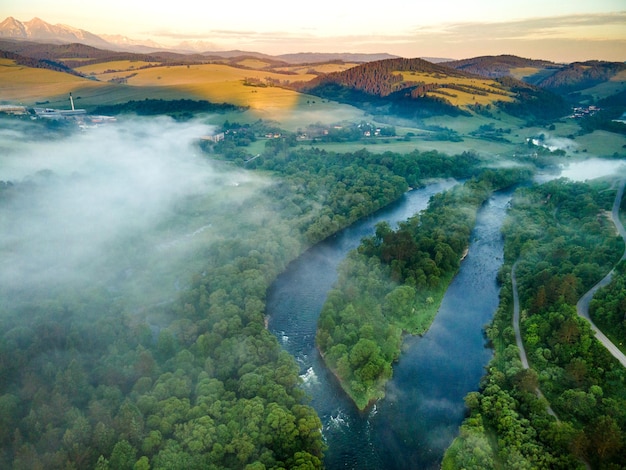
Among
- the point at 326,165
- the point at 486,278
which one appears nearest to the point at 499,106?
the point at 326,165

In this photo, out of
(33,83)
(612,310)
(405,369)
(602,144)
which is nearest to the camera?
(405,369)

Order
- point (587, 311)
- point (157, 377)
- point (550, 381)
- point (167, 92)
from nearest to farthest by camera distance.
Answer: point (157, 377), point (550, 381), point (587, 311), point (167, 92)

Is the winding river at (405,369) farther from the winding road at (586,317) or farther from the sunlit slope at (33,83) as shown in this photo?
the sunlit slope at (33,83)

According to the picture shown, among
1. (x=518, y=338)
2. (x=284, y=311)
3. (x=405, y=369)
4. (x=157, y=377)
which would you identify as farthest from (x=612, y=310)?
(x=157, y=377)

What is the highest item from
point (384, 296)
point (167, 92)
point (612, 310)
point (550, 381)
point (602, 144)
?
point (167, 92)

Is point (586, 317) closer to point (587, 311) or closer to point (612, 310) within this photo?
point (587, 311)

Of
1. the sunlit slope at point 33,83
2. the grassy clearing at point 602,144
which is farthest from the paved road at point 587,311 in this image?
the sunlit slope at point 33,83
